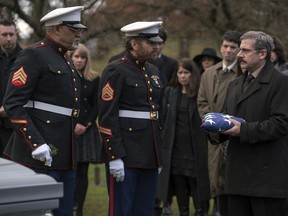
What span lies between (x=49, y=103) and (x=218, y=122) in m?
1.32

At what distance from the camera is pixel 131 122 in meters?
6.39

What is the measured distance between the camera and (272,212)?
5.92 m

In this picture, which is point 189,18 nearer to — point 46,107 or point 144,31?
point 144,31

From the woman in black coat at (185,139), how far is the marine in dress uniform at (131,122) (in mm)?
2201

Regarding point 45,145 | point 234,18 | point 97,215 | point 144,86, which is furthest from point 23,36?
point 45,145

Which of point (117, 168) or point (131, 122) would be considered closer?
point (117, 168)

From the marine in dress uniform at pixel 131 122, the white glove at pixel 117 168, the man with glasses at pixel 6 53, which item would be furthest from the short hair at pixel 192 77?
the white glove at pixel 117 168

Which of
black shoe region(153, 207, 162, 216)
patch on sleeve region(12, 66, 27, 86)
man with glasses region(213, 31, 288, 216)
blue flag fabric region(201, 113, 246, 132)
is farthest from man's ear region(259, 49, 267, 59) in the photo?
black shoe region(153, 207, 162, 216)

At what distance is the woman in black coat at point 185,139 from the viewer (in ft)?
28.7

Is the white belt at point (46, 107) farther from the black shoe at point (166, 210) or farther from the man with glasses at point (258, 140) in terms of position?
the black shoe at point (166, 210)

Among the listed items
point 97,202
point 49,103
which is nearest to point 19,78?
point 49,103

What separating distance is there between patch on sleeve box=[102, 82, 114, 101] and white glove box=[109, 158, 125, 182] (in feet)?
1.73

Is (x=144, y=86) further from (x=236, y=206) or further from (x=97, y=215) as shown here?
(x=97, y=215)

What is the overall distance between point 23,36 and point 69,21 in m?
8.35
